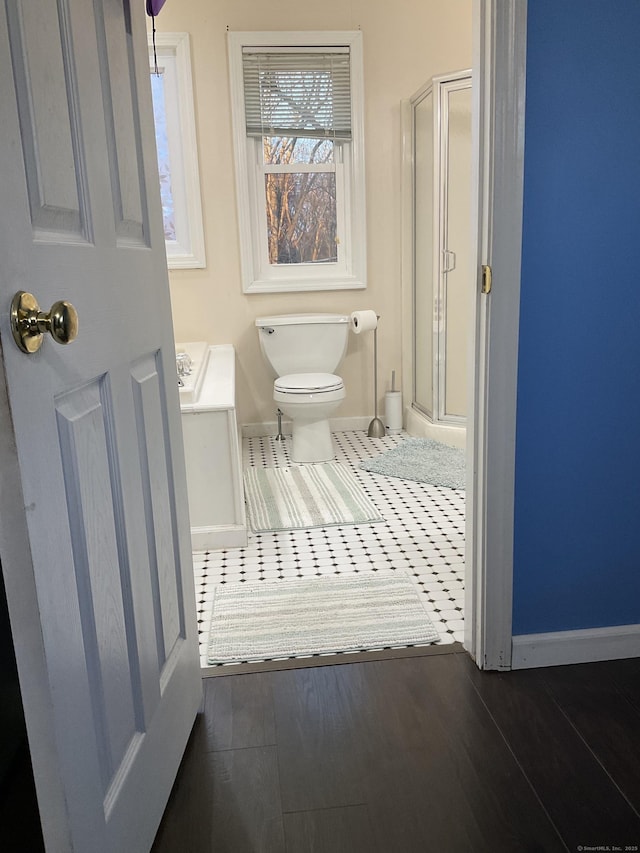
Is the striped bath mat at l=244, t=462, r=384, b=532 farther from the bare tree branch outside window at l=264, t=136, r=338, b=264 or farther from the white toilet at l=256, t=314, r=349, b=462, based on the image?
the bare tree branch outside window at l=264, t=136, r=338, b=264

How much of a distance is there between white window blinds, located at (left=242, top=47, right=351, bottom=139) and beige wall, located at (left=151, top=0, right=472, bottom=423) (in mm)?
116

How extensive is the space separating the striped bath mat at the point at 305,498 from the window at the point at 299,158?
1.11 m

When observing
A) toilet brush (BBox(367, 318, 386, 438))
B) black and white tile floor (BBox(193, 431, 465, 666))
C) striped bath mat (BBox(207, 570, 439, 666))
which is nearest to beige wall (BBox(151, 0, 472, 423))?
toilet brush (BBox(367, 318, 386, 438))

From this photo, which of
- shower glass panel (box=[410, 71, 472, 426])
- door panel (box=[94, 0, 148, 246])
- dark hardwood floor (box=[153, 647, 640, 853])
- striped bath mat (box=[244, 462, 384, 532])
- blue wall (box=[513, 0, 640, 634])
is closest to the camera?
door panel (box=[94, 0, 148, 246])

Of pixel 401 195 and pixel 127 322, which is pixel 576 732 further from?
pixel 401 195

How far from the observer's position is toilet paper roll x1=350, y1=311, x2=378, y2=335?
3885mm

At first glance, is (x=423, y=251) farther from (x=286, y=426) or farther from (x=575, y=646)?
(x=575, y=646)

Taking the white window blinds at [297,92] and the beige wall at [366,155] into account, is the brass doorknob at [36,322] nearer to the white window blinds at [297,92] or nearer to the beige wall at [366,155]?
the beige wall at [366,155]

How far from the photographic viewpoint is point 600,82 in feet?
5.15

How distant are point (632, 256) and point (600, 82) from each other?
392 mm

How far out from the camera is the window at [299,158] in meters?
3.76

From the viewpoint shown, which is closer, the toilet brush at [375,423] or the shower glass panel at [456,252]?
the shower glass panel at [456,252]

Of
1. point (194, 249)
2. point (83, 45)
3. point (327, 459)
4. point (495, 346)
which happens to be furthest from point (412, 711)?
point (194, 249)

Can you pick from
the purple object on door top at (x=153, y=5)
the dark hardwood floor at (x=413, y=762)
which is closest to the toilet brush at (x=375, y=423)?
the dark hardwood floor at (x=413, y=762)
